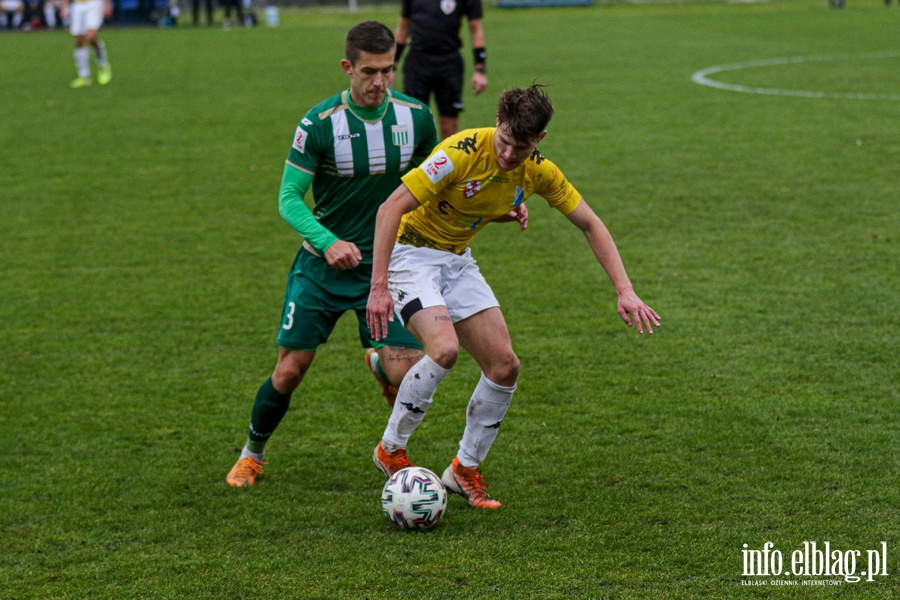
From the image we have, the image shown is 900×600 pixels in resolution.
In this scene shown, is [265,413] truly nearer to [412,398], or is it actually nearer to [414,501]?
[412,398]

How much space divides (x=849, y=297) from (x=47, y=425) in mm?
5859

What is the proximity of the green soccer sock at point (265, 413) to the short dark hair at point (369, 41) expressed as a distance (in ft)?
5.75

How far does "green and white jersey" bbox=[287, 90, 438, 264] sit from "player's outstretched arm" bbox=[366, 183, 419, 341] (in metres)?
0.62

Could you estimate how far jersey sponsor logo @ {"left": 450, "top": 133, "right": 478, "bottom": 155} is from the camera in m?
5.64

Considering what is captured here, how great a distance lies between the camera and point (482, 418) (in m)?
5.97

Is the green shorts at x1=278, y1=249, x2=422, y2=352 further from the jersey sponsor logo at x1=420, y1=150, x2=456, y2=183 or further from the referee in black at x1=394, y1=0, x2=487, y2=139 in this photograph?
the referee in black at x1=394, y1=0, x2=487, y2=139

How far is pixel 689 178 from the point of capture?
13.6m

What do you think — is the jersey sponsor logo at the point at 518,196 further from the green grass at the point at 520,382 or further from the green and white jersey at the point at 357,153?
the green grass at the point at 520,382

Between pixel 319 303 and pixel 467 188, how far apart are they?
1.05 m

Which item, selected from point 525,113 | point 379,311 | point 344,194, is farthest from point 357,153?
point 525,113

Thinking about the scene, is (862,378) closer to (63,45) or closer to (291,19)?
(63,45)

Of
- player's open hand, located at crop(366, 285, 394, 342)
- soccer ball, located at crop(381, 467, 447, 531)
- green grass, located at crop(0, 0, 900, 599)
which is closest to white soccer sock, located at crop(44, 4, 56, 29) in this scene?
green grass, located at crop(0, 0, 900, 599)

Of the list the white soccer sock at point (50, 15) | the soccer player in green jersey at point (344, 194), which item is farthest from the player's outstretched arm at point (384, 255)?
the white soccer sock at point (50, 15)

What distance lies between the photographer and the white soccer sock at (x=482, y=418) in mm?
5926
